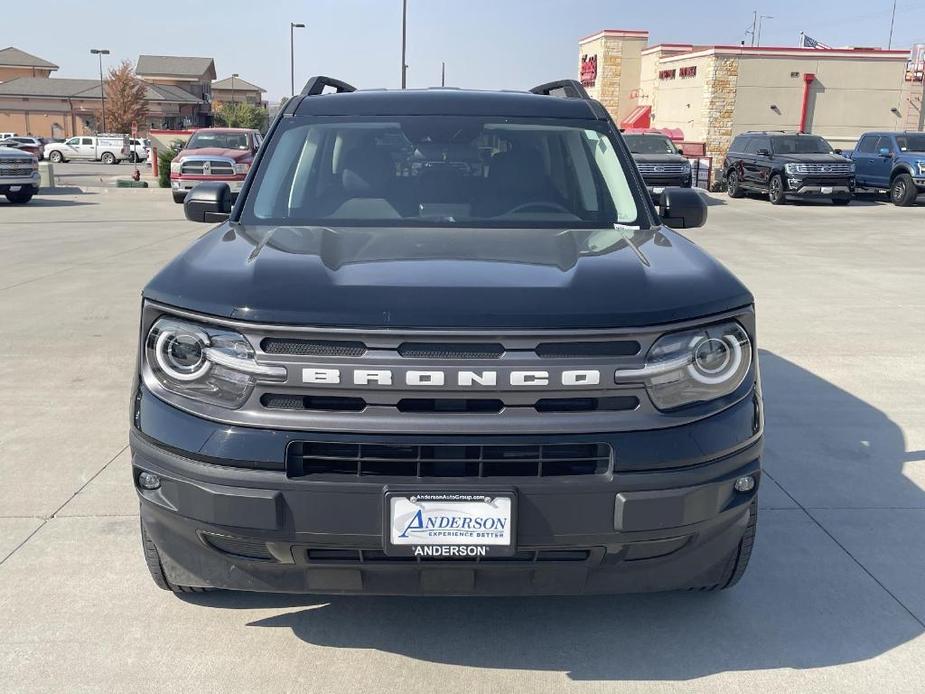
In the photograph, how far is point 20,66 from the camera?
96.6m

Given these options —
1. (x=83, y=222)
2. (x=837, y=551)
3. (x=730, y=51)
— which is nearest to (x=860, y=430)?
(x=837, y=551)

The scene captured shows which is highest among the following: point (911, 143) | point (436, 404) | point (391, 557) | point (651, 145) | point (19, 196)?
point (911, 143)

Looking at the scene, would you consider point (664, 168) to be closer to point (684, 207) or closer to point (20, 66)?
point (684, 207)

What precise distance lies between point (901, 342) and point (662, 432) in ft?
19.5

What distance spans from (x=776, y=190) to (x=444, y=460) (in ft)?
73.0

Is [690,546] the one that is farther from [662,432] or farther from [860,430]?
[860,430]

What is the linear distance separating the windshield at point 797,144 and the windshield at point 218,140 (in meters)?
13.5

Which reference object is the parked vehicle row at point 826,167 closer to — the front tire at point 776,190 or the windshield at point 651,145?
the front tire at point 776,190

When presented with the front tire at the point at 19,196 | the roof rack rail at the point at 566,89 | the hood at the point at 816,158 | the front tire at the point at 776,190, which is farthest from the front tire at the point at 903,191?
the front tire at the point at 19,196

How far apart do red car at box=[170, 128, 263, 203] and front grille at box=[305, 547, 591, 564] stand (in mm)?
18098

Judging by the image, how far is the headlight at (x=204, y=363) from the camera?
2.52 m

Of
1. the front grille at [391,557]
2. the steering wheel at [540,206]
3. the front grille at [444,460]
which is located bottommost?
the front grille at [391,557]

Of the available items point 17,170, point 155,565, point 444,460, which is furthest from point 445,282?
point 17,170

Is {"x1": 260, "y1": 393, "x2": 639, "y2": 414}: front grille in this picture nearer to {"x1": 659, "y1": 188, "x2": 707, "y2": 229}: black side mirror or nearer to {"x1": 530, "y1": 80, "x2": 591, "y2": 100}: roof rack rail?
{"x1": 659, "y1": 188, "x2": 707, "y2": 229}: black side mirror
